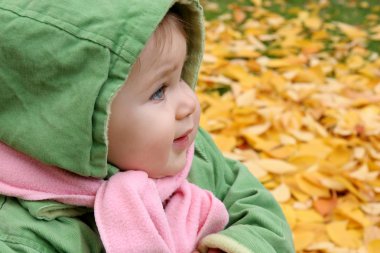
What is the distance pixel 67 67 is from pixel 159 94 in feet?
0.56

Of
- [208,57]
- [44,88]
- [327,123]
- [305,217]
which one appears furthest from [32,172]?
[208,57]

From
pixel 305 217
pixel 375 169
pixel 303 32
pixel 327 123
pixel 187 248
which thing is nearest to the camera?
pixel 187 248

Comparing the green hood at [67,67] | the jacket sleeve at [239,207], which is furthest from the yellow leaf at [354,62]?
the green hood at [67,67]

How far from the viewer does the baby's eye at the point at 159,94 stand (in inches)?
38.3

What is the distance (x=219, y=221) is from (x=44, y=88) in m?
0.42

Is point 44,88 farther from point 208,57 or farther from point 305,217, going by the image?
point 208,57

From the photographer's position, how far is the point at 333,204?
5.46ft

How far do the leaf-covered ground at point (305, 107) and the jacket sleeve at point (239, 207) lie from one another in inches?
11.7

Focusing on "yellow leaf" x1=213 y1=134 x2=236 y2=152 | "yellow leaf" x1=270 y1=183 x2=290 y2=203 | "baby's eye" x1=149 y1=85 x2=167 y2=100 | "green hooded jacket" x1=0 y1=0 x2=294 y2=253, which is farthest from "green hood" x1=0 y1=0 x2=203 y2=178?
"yellow leaf" x1=213 y1=134 x2=236 y2=152

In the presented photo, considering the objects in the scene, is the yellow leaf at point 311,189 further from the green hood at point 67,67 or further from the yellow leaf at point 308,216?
the green hood at point 67,67

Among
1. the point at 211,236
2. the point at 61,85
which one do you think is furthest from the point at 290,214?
the point at 61,85

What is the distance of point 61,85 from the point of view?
88 cm

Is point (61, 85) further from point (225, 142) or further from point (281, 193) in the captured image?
point (225, 142)

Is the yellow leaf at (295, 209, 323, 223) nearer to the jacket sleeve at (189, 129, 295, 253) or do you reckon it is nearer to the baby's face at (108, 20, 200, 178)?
the jacket sleeve at (189, 129, 295, 253)
